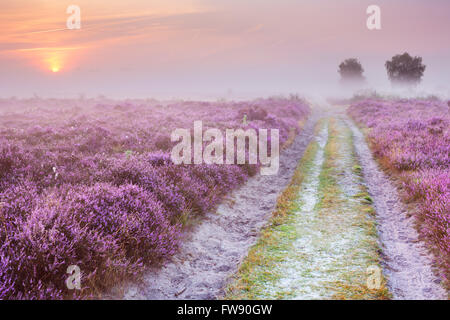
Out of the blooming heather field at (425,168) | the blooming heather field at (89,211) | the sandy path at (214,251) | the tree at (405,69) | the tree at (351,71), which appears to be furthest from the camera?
the tree at (351,71)

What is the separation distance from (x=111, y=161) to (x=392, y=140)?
46.1 ft

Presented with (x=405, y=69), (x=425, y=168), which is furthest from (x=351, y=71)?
(x=425, y=168)

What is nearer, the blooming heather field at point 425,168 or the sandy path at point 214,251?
the sandy path at point 214,251

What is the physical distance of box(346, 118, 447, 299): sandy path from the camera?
493cm

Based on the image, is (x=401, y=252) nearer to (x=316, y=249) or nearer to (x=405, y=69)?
(x=316, y=249)

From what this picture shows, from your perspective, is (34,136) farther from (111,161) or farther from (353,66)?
(353,66)

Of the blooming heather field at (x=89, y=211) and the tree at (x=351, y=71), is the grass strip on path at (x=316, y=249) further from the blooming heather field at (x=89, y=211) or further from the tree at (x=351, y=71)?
the tree at (x=351, y=71)

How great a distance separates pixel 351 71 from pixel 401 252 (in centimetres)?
9589

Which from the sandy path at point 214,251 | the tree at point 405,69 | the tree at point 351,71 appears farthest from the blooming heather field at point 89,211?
the tree at point 351,71

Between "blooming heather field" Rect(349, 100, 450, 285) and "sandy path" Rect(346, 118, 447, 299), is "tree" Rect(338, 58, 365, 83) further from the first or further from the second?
"sandy path" Rect(346, 118, 447, 299)

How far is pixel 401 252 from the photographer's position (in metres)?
6.24

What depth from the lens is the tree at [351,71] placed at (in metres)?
88.4

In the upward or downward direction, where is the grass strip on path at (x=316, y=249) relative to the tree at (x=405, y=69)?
downward

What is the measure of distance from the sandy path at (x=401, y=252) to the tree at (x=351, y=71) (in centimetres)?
9048
